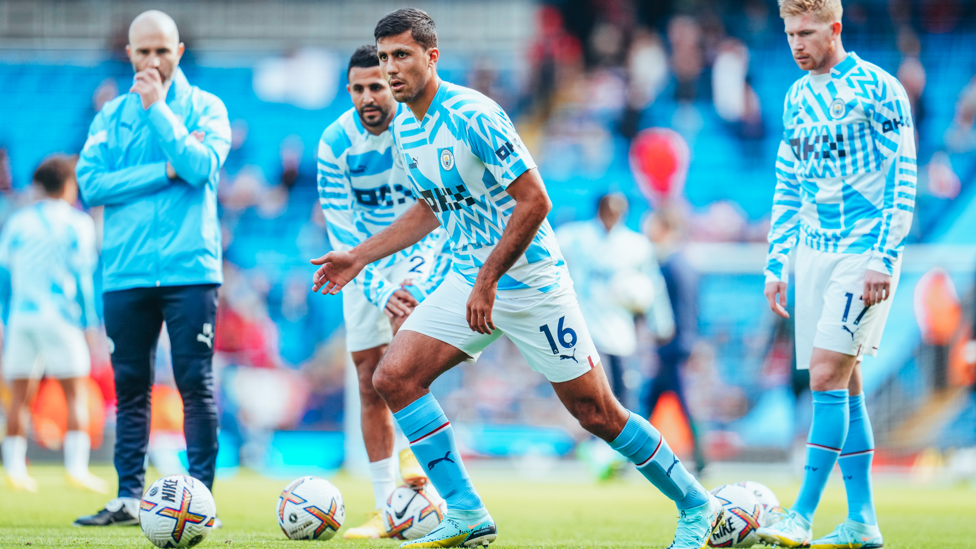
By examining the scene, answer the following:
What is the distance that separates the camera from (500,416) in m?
→ 11.5

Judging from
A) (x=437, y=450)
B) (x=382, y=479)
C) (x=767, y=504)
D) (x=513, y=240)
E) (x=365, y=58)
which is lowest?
(x=382, y=479)

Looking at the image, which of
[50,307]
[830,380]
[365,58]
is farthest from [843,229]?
[50,307]

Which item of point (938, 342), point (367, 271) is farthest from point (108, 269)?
point (938, 342)

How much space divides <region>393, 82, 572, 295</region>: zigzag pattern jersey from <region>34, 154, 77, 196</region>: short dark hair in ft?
17.5

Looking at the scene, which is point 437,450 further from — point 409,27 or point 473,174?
point 409,27

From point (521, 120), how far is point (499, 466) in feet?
27.4

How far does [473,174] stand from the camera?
4.18 metres

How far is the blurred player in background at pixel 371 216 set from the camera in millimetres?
5406

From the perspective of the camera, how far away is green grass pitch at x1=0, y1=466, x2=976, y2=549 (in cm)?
497

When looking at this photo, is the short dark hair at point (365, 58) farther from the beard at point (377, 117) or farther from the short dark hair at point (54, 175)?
the short dark hair at point (54, 175)

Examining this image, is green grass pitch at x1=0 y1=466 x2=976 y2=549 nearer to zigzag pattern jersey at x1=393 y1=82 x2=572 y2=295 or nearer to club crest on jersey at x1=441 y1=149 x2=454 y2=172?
zigzag pattern jersey at x1=393 y1=82 x2=572 y2=295

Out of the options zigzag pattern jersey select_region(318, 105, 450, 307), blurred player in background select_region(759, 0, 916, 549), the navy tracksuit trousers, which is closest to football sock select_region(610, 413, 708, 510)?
blurred player in background select_region(759, 0, 916, 549)

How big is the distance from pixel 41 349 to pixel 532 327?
6359 mm

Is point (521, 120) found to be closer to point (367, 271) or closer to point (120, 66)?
point (120, 66)
